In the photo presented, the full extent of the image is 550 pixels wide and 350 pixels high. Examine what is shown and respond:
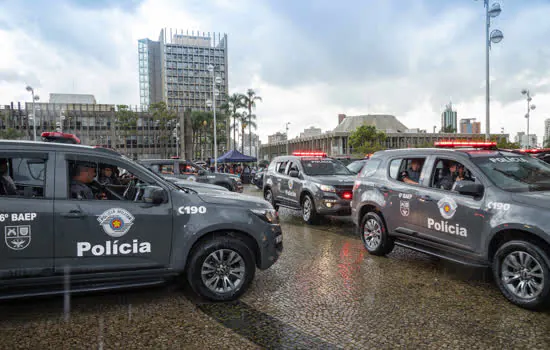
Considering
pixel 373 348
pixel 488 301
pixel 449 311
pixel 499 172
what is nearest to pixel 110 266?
pixel 373 348

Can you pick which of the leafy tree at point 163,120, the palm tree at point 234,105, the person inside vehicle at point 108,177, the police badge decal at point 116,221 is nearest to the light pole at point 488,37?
the person inside vehicle at point 108,177

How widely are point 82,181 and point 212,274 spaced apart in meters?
1.79

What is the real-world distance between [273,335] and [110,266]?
1858 millimetres

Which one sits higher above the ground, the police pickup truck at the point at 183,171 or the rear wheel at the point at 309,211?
the police pickup truck at the point at 183,171

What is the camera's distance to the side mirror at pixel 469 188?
4895 millimetres

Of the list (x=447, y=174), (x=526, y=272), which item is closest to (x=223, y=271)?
(x=526, y=272)

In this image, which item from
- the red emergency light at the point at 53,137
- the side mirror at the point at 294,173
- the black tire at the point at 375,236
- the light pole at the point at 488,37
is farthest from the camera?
the light pole at the point at 488,37

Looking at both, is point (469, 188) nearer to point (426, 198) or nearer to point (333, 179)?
point (426, 198)

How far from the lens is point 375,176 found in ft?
23.2

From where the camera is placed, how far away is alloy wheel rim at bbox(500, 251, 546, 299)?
4289 millimetres

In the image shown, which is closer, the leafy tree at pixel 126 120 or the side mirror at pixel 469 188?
the side mirror at pixel 469 188

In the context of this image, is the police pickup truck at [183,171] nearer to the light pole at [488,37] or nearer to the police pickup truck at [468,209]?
the police pickup truck at [468,209]

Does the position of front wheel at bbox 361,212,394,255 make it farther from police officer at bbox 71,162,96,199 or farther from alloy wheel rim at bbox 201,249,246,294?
police officer at bbox 71,162,96,199

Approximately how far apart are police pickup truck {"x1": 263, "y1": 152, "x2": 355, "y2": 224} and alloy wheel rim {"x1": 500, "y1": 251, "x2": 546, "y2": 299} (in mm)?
5410
